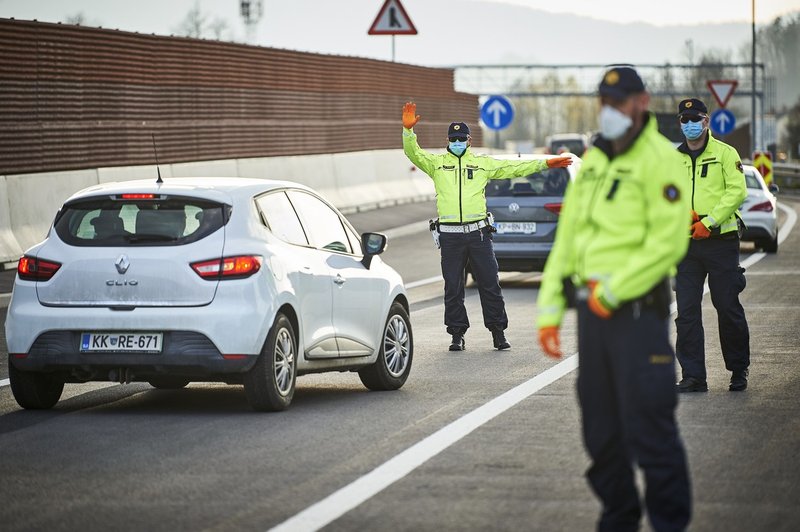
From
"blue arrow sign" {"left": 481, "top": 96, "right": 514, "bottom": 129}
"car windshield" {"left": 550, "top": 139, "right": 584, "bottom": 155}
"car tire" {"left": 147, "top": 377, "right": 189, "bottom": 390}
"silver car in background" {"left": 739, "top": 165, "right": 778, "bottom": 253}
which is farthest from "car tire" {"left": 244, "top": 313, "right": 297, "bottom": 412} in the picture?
"car windshield" {"left": 550, "top": 139, "right": 584, "bottom": 155}

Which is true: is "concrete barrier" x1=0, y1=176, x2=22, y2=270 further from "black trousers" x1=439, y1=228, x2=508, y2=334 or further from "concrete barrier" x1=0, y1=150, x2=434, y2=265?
"black trousers" x1=439, y1=228, x2=508, y2=334

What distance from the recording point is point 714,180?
1118 centimetres

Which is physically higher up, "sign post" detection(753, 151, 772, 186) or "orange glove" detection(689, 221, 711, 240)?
"orange glove" detection(689, 221, 711, 240)

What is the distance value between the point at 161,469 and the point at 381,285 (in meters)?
3.63

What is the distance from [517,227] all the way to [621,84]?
48.1ft

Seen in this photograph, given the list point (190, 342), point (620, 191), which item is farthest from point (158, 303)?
point (620, 191)

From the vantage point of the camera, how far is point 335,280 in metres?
11.1

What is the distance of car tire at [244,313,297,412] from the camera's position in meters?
10.1

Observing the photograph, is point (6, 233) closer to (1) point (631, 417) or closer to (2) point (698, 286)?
(2) point (698, 286)

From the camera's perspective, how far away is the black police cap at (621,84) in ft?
20.6

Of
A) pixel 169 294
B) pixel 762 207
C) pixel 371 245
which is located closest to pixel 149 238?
pixel 169 294

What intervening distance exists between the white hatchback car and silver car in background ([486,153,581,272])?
402 inches

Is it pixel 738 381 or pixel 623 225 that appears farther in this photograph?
pixel 738 381

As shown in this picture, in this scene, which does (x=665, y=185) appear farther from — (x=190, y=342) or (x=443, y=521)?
(x=190, y=342)
